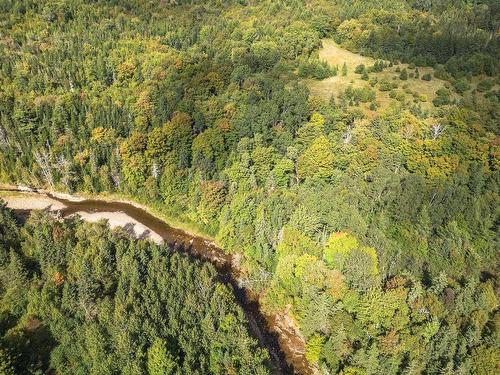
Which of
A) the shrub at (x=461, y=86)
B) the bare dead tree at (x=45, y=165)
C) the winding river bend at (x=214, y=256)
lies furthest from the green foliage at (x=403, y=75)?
the bare dead tree at (x=45, y=165)

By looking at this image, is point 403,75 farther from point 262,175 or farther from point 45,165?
point 45,165

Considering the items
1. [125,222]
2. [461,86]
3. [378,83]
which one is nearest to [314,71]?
[378,83]

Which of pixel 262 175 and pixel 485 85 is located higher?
pixel 485 85

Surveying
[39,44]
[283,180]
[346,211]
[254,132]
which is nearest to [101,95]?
[39,44]

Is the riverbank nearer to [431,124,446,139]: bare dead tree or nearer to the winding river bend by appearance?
the winding river bend

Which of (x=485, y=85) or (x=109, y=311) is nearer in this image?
(x=109, y=311)

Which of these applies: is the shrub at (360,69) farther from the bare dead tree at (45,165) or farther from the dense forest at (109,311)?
the bare dead tree at (45,165)

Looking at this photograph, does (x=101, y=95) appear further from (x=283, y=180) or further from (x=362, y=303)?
(x=362, y=303)
